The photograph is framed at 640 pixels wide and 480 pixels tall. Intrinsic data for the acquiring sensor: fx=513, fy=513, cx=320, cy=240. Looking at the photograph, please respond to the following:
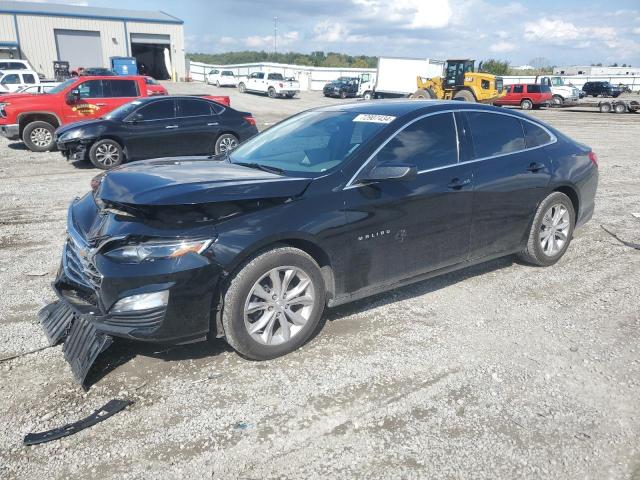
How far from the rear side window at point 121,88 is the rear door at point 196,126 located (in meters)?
3.11

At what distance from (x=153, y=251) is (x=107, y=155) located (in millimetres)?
8416

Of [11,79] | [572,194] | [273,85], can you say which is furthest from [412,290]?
[273,85]

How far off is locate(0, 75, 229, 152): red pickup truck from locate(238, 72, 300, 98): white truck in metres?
27.0

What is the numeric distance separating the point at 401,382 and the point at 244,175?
1790mm

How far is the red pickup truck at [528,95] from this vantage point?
34078 mm

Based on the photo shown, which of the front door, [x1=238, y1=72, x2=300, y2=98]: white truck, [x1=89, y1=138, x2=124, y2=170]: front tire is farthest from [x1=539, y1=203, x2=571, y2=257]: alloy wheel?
[x1=238, y1=72, x2=300, y2=98]: white truck

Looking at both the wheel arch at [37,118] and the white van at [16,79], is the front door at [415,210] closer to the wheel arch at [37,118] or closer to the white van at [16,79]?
the wheel arch at [37,118]

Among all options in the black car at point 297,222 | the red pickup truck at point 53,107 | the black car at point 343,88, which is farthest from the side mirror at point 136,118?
the black car at point 343,88

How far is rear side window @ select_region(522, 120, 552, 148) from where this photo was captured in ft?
16.4

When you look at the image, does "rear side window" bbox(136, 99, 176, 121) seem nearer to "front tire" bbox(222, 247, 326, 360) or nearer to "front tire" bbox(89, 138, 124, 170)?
"front tire" bbox(89, 138, 124, 170)

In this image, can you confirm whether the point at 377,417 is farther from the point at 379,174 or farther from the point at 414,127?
the point at 414,127

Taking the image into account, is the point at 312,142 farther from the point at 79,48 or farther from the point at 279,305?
the point at 79,48

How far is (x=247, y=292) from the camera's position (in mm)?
3285

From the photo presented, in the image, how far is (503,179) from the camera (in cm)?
459
